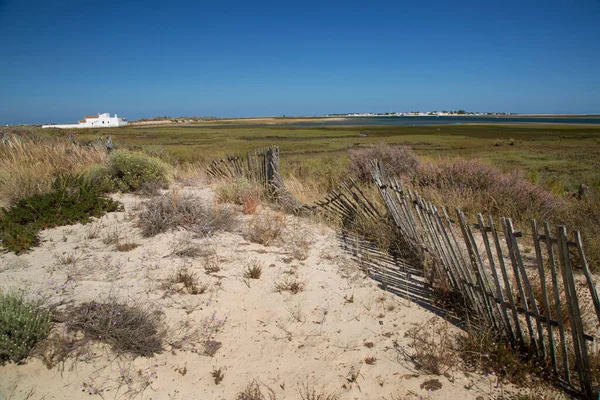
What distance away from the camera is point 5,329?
2695 mm

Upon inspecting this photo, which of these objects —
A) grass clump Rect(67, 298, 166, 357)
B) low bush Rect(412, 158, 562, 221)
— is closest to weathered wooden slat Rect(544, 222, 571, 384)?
grass clump Rect(67, 298, 166, 357)

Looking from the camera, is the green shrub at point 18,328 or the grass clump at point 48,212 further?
the grass clump at point 48,212

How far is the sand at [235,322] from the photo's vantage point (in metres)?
2.66

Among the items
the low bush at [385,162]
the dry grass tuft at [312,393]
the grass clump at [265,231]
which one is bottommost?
the dry grass tuft at [312,393]

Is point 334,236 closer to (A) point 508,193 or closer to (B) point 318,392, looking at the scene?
(B) point 318,392

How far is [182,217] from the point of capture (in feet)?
19.4

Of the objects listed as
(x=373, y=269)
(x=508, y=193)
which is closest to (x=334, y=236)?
(x=373, y=269)

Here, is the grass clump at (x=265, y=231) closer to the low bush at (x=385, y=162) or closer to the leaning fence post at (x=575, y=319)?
the leaning fence post at (x=575, y=319)

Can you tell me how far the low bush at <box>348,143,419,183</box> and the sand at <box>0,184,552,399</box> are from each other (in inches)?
204

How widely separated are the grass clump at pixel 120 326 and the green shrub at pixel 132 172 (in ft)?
17.8

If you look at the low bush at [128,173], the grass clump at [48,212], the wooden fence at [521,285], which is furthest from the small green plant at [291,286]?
the low bush at [128,173]

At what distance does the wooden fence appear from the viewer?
2.43 meters

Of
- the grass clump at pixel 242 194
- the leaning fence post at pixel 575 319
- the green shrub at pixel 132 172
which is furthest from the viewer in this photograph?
the green shrub at pixel 132 172

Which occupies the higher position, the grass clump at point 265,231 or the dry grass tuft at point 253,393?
the grass clump at point 265,231
